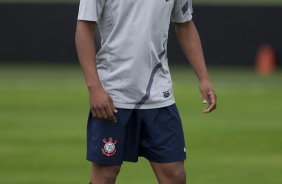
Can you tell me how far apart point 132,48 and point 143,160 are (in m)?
5.34

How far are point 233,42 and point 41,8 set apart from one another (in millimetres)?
4840

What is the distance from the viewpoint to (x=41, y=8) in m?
26.9

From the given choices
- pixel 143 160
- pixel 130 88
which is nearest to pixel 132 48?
pixel 130 88

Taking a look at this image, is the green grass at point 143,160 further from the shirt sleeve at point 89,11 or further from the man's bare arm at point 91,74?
the shirt sleeve at point 89,11

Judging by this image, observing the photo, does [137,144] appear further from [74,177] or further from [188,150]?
[188,150]

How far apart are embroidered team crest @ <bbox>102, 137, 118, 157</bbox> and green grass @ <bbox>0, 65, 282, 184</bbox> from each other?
343 centimetres

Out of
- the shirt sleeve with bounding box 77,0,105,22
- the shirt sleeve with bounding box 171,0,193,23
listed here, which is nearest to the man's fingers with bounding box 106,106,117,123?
the shirt sleeve with bounding box 77,0,105,22

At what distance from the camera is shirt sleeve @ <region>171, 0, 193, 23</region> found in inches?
272

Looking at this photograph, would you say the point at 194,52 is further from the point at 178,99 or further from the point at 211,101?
the point at 178,99

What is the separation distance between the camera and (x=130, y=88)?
261 inches

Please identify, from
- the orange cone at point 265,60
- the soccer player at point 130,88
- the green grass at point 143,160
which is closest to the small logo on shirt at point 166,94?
the soccer player at point 130,88

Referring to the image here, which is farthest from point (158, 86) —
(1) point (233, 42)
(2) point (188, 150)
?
(1) point (233, 42)

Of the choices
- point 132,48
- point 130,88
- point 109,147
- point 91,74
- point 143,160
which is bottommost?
point 143,160

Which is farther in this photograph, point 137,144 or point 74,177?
point 74,177
